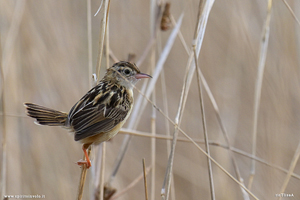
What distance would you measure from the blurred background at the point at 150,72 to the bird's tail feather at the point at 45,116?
57 cm

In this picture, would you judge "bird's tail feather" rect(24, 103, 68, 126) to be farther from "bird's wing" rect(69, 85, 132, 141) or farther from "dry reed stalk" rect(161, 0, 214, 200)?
"dry reed stalk" rect(161, 0, 214, 200)

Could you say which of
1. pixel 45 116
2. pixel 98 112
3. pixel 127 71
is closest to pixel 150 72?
pixel 127 71

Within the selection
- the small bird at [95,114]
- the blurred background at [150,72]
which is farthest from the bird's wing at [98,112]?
the blurred background at [150,72]

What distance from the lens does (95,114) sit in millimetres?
3076

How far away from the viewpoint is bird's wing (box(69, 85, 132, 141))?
9.76 ft

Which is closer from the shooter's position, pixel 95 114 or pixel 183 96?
pixel 183 96

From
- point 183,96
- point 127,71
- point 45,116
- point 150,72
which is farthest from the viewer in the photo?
point 150,72

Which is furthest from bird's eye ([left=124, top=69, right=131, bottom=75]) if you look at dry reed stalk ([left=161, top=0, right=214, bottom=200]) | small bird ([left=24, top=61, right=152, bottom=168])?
dry reed stalk ([left=161, top=0, right=214, bottom=200])

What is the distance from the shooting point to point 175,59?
16.7ft

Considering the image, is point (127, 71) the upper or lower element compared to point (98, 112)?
upper

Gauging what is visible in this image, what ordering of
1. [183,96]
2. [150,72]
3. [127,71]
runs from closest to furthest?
1. [183,96]
2. [127,71]
3. [150,72]

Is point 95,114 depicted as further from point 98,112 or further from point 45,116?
point 45,116

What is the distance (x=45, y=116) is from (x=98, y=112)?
47cm

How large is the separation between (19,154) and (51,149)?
36 cm
